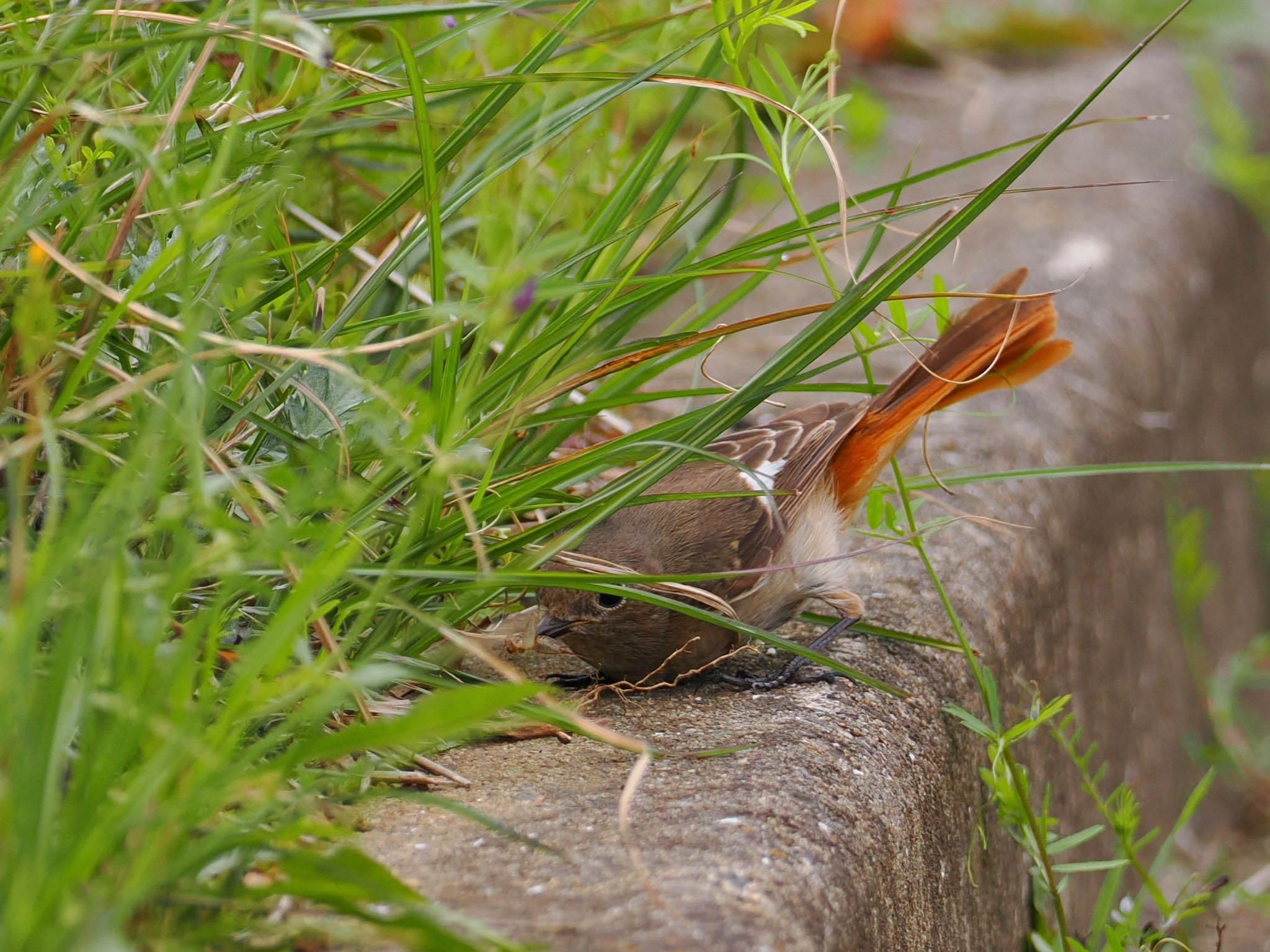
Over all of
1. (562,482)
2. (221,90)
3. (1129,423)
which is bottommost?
(1129,423)

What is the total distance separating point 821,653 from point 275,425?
3.44 feet

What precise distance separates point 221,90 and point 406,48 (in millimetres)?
336

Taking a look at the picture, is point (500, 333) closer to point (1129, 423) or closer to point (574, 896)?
point (574, 896)

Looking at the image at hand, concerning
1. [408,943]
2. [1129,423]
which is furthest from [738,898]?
[1129,423]

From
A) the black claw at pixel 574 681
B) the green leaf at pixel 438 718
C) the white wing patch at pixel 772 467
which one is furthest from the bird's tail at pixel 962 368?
the green leaf at pixel 438 718

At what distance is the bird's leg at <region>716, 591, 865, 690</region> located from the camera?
2.12 meters

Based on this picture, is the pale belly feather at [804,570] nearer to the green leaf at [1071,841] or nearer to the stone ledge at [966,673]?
the stone ledge at [966,673]

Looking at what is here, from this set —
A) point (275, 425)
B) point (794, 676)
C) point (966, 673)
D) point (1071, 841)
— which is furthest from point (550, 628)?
point (1071, 841)

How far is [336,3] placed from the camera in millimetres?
2512

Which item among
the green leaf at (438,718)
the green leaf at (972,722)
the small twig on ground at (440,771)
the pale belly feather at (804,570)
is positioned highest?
the green leaf at (438,718)

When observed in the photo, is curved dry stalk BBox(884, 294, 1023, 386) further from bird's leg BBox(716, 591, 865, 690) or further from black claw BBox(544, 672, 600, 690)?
black claw BBox(544, 672, 600, 690)

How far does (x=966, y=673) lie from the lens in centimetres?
229

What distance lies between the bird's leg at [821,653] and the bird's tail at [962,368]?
1.00ft

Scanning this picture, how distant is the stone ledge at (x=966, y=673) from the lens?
1436 mm
